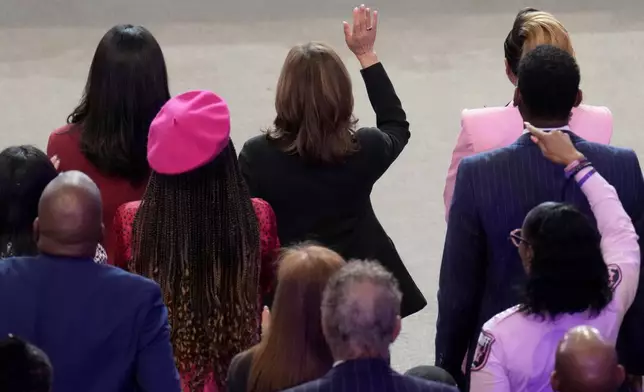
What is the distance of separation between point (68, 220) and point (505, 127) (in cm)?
107

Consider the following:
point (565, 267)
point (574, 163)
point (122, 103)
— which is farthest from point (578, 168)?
point (122, 103)

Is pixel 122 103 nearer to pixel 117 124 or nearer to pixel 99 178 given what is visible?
pixel 117 124

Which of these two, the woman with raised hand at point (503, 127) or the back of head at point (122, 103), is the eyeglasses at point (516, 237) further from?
the back of head at point (122, 103)

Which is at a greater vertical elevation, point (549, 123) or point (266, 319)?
point (549, 123)

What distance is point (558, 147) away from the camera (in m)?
2.34

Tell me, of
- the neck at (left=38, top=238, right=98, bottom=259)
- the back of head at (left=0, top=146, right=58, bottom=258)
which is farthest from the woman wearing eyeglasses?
the back of head at (left=0, top=146, right=58, bottom=258)

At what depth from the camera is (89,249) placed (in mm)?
2047

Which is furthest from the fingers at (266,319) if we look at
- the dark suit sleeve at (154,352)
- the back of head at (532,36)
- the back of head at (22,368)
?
the back of head at (532,36)

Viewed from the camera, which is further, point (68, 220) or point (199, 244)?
point (199, 244)

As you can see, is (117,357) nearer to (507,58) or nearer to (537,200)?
(537,200)

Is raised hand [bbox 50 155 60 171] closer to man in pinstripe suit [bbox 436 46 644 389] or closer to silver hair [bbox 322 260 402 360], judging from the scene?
man in pinstripe suit [bbox 436 46 644 389]

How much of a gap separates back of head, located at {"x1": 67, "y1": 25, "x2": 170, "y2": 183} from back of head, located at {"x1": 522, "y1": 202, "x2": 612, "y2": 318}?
95 cm

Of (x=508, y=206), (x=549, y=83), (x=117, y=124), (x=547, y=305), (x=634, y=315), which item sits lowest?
(x=634, y=315)

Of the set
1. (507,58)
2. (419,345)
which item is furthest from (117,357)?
(419,345)
